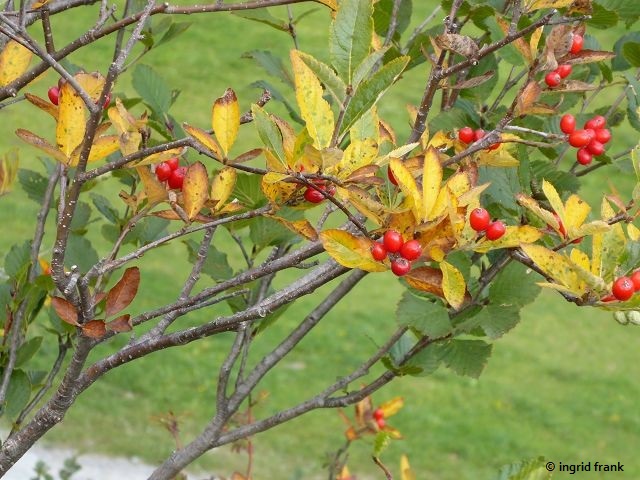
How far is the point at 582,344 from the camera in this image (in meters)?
5.98

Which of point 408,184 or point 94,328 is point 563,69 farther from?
point 94,328

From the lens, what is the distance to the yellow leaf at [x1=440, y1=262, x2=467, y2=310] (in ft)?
3.06

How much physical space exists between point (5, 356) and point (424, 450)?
337cm

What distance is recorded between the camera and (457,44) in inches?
37.5

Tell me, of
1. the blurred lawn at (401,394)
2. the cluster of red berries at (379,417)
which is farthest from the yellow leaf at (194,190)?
the blurred lawn at (401,394)

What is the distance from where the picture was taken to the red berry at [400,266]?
2.80 ft

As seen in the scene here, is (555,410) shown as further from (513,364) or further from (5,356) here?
(5,356)

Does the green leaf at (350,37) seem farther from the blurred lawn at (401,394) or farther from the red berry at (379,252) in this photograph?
the blurred lawn at (401,394)

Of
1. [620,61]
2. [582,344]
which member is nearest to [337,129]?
[620,61]

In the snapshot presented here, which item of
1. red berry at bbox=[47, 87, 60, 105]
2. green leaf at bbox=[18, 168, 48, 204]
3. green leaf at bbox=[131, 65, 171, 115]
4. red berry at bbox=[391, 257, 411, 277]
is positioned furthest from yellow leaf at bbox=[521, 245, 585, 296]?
green leaf at bbox=[18, 168, 48, 204]

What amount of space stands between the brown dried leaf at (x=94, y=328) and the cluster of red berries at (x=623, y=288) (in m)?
0.48

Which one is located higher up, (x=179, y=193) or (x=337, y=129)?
(x=337, y=129)

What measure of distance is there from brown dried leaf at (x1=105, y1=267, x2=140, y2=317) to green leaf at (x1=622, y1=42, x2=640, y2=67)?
0.94m

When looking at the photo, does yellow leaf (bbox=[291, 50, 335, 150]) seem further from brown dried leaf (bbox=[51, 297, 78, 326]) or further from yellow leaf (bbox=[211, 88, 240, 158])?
brown dried leaf (bbox=[51, 297, 78, 326])
